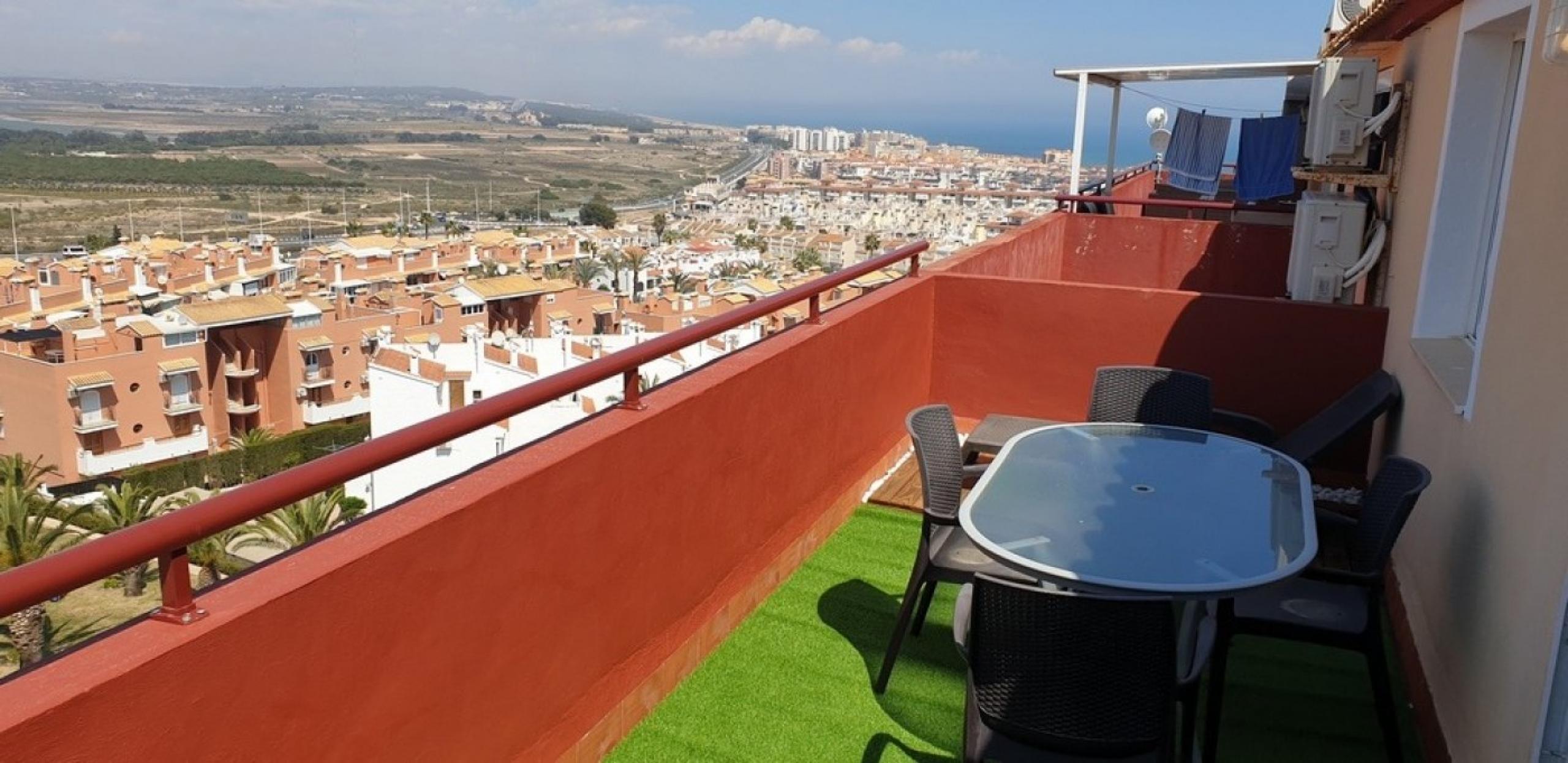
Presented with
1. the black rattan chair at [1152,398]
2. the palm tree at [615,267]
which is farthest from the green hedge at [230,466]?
the black rattan chair at [1152,398]

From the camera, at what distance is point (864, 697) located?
3.31 meters

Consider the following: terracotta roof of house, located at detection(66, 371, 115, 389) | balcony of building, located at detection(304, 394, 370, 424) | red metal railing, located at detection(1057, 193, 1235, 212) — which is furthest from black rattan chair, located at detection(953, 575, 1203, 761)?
balcony of building, located at detection(304, 394, 370, 424)

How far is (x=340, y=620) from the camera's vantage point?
1.94 metres

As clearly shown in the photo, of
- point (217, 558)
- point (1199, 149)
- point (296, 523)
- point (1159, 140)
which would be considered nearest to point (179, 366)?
point (217, 558)

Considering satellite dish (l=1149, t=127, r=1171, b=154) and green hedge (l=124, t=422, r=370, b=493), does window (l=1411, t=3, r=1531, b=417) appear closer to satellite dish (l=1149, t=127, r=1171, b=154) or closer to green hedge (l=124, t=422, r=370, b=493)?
satellite dish (l=1149, t=127, r=1171, b=154)

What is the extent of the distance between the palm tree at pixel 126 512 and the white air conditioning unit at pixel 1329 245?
703 inches

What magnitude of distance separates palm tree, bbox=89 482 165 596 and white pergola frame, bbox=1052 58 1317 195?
15394mm

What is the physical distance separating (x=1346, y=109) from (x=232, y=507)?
597 cm

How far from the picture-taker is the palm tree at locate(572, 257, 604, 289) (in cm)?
6438

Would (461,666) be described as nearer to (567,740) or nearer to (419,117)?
(567,740)

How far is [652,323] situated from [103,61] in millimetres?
198470

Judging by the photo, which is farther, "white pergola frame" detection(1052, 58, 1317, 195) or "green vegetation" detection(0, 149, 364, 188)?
"green vegetation" detection(0, 149, 364, 188)

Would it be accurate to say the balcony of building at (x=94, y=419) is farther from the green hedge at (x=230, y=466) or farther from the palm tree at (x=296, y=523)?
the palm tree at (x=296, y=523)

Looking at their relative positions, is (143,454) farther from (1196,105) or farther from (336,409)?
(1196,105)
